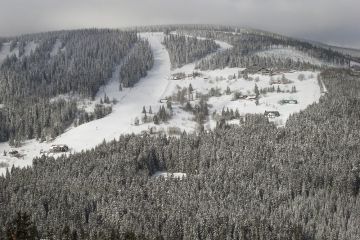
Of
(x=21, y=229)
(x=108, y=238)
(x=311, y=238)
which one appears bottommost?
(x=311, y=238)

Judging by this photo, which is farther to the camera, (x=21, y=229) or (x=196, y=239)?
(x=196, y=239)

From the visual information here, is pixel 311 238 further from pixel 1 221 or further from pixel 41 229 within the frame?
pixel 1 221

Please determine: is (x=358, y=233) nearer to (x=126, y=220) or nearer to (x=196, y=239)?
(x=196, y=239)

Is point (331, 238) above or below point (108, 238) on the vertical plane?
below

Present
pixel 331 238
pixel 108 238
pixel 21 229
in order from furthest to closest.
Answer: pixel 331 238 → pixel 108 238 → pixel 21 229

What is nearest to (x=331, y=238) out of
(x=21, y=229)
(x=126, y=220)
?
(x=126, y=220)

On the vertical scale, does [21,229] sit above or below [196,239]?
above

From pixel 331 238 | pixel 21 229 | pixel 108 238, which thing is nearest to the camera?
pixel 21 229

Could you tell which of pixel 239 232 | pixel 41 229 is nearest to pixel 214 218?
pixel 239 232

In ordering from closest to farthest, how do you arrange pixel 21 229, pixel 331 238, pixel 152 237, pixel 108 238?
pixel 21 229, pixel 108 238, pixel 152 237, pixel 331 238
